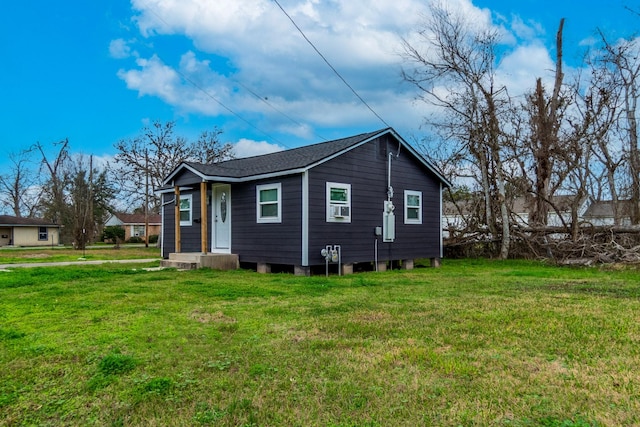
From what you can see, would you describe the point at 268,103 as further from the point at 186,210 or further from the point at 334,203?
the point at 334,203

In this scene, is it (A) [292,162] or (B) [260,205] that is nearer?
(A) [292,162]

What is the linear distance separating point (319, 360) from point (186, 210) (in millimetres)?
11207

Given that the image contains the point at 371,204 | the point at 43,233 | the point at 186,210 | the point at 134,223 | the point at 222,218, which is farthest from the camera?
the point at 134,223

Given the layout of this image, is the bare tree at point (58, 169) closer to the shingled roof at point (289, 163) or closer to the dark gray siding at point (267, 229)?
the shingled roof at point (289, 163)

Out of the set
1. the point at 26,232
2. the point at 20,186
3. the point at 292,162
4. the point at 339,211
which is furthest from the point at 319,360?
the point at 20,186

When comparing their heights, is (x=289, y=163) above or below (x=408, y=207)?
above

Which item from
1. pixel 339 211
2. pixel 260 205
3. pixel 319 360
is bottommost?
pixel 319 360

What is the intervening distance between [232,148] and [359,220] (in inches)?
701

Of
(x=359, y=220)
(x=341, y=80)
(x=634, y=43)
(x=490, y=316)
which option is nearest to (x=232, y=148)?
(x=341, y=80)

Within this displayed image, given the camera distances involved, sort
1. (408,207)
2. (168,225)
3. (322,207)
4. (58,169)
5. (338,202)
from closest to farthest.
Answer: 1. (322,207)
2. (338,202)
3. (408,207)
4. (168,225)
5. (58,169)

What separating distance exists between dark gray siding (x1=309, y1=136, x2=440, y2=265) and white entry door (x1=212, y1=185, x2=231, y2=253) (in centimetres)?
299

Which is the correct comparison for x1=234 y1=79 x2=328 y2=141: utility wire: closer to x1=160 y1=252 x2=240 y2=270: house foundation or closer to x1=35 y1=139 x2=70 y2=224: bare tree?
x1=160 y1=252 x2=240 y2=270: house foundation

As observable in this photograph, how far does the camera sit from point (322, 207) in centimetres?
1076

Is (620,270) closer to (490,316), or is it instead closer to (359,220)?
(359,220)
